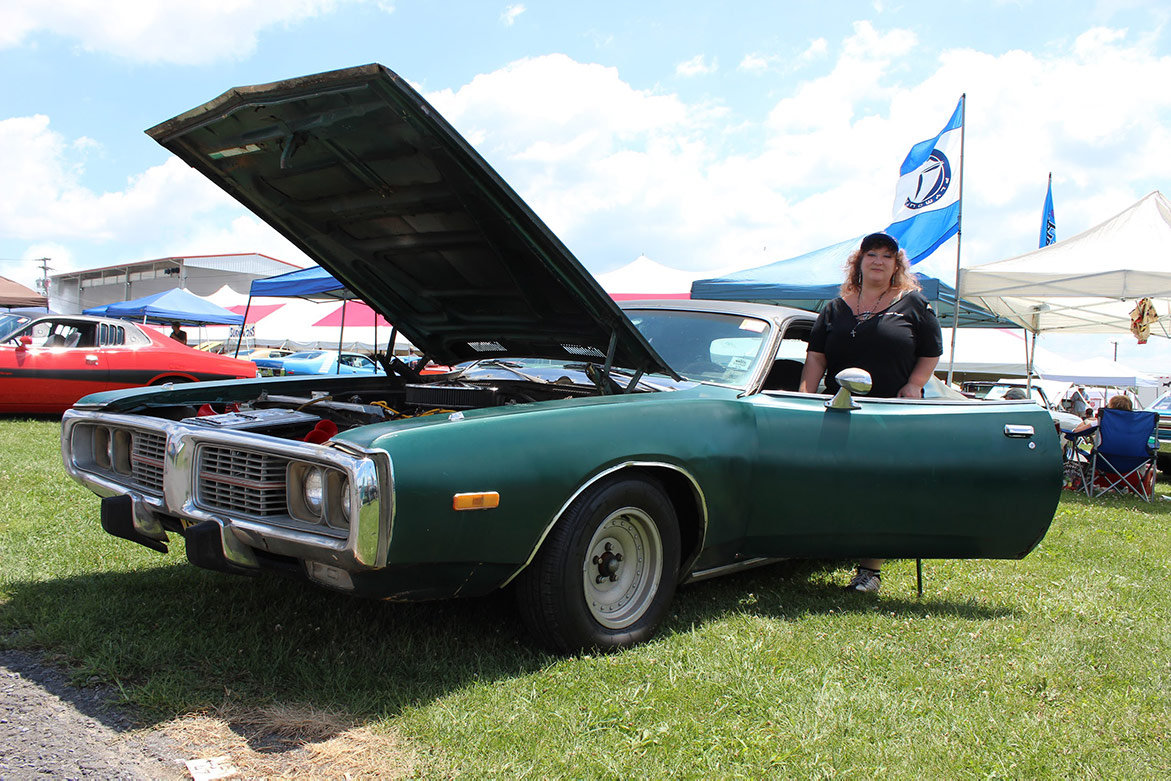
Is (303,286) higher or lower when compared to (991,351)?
lower

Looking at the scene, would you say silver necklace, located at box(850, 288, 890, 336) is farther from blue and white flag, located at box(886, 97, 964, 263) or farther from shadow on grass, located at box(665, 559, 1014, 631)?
blue and white flag, located at box(886, 97, 964, 263)

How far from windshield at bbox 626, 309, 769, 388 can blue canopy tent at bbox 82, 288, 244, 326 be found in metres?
18.4

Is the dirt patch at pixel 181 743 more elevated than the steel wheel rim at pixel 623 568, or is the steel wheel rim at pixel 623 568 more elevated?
the steel wheel rim at pixel 623 568

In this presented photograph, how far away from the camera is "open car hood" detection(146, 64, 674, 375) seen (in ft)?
8.91

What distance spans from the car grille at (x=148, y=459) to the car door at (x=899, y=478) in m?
2.10

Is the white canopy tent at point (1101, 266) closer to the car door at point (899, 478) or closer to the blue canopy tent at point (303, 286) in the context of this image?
the car door at point (899, 478)

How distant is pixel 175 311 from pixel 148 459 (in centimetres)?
1993

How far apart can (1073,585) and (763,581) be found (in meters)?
1.67

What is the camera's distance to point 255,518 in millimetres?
2410

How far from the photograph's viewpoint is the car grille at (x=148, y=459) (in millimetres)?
2766

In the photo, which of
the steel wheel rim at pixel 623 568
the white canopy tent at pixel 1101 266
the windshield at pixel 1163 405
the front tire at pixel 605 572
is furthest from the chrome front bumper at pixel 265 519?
the windshield at pixel 1163 405

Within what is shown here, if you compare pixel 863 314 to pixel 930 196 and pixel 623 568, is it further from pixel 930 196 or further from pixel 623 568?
pixel 930 196

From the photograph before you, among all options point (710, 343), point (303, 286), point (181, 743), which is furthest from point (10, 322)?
point (181, 743)

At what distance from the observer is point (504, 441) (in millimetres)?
2461
